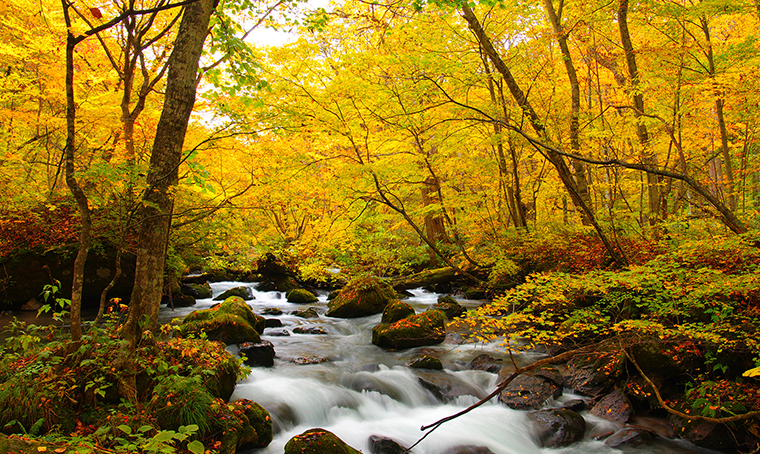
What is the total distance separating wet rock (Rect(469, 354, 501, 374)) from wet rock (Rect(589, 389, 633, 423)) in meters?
1.80

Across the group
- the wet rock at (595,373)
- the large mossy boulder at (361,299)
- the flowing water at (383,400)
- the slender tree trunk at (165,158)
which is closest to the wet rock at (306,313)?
the large mossy boulder at (361,299)

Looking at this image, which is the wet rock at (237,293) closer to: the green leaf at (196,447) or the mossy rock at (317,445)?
the mossy rock at (317,445)

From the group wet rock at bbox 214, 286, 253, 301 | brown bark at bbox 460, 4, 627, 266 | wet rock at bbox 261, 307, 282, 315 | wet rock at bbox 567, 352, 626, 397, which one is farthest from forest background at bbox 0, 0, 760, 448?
wet rock at bbox 214, 286, 253, 301

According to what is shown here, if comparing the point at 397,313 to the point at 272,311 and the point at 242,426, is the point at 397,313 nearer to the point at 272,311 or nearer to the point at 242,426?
the point at 272,311

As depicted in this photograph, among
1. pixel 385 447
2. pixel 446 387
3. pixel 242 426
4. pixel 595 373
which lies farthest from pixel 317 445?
pixel 595 373

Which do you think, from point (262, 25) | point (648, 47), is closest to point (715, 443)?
point (648, 47)

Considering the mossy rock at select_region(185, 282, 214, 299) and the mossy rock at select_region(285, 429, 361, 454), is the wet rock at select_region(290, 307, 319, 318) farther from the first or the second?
the mossy rock at select_region(285, 429, 361, 454)

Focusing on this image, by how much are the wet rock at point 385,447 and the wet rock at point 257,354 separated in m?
2.94

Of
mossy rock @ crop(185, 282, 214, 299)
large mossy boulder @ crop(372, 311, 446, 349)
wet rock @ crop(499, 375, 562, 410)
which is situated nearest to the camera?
wet rock @ crop(499, 375, 562, 410)

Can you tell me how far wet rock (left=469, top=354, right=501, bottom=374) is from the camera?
23.7 ft

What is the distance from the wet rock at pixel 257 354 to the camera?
23.4 feet

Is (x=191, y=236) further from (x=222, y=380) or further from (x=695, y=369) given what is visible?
(x=695, y=369)

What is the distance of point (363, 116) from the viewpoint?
7.84 m

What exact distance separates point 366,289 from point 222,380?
22.6 feet
